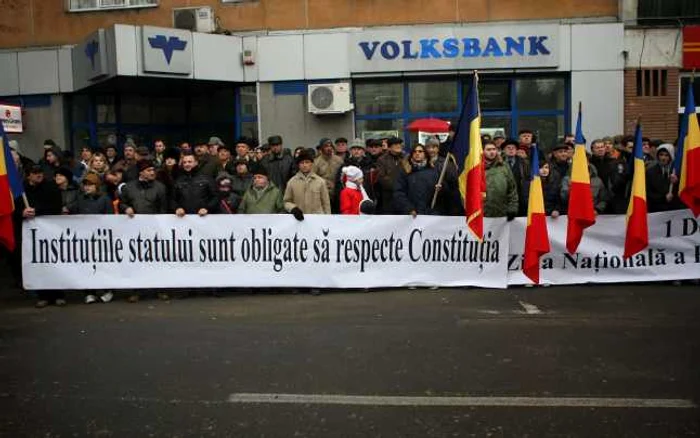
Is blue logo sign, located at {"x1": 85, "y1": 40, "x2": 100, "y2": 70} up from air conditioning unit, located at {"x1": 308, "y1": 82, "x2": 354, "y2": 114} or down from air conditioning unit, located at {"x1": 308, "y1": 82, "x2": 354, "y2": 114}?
up

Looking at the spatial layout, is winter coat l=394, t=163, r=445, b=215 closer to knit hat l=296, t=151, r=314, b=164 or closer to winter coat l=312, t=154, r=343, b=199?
knit hat l=296, t=151, r=314, b=164

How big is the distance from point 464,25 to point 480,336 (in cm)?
1027

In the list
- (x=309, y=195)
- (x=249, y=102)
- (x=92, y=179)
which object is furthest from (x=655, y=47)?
(x=92, y=179)

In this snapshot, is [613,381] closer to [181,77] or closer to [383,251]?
Answer: [383,251]

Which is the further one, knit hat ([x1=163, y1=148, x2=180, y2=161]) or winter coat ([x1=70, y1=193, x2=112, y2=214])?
knit hat ([x1=163, y1=148, x2=180, y2=161])

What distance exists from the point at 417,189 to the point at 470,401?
4.76 meters

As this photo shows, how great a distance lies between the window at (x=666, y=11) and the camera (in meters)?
15.9

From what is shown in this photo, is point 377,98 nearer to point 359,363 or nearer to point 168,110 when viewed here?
point 168,110

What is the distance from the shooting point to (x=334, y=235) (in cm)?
967

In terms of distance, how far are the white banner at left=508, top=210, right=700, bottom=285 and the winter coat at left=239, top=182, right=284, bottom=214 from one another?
3.03m

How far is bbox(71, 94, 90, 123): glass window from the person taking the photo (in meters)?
18.0

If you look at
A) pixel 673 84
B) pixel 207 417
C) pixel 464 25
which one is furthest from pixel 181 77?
pixel 207 417

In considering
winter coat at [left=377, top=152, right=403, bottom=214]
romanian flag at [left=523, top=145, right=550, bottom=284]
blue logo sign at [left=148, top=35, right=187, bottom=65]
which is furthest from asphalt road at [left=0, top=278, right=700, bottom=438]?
blue logo sign at [left=148, top=35, right=187, bottom=65]

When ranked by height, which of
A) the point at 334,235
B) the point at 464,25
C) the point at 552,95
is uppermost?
the point at 464,25
